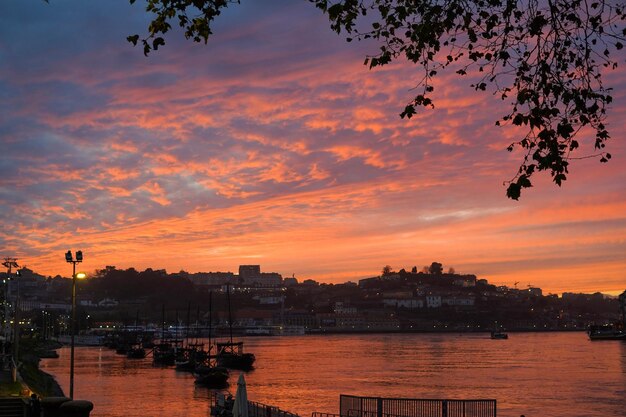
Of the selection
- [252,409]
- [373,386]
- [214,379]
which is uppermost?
[252,409]

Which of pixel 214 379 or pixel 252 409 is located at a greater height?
pixel 252 409

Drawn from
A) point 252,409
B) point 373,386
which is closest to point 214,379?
point 373,386

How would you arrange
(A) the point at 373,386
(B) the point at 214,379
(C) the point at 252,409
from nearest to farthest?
(C) the point at 252,409, (B) the point at 214,379, (A) the point at 373,386

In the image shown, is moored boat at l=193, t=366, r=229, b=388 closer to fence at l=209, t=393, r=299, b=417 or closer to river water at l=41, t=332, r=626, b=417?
river water at l=41, t=332, r=626, b=417

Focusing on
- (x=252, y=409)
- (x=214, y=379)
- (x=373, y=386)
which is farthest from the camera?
(x=373, y=386)

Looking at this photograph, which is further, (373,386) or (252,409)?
(373,386)

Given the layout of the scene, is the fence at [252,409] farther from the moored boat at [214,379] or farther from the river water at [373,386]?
the moored boat at [214,379]

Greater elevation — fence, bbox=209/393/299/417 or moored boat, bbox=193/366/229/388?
fence, bbox=209/393/299/417

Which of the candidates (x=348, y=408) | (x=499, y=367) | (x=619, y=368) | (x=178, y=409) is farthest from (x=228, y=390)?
(x=619, y=368)

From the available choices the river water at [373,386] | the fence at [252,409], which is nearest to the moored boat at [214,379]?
the river water at [373,386]

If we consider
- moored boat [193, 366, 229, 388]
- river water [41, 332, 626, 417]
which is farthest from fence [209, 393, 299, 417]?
moored boat [193, 366, 229, 388]

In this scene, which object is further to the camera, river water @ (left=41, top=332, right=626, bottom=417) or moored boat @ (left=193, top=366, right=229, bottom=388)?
moored boat @ (left=193, top=366, right=229, bottom=388)

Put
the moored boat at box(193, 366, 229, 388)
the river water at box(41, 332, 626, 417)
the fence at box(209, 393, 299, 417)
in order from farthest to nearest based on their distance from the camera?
A: the moored boat at box(193, 366, 229, 388)
the river water at box(41, 332, 626, 417)
the fence at box(209, 393, 299, 417)

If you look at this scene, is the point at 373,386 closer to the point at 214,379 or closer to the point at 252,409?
the point at 214,379
